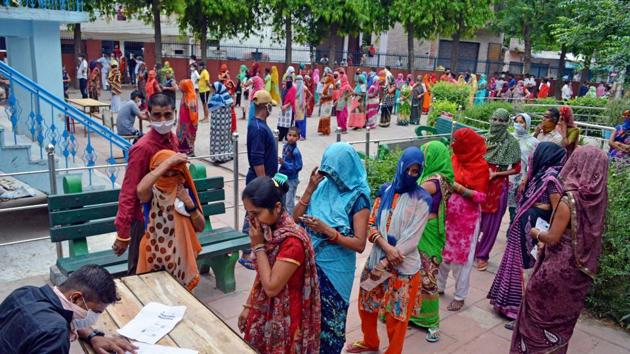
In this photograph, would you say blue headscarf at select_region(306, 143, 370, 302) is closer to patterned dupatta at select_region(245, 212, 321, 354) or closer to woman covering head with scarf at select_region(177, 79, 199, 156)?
patterned dupatta at select_region(245, 212, 321, 354)

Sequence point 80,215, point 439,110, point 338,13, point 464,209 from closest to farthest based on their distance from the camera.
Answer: point 80,215, point 464,209, point 439,110, point 338,13

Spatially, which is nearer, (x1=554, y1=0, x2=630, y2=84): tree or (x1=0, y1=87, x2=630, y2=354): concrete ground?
(x1=0, y1=87, x2=630, y2=354): concrete ground

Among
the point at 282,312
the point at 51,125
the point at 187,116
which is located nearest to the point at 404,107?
the point at 187,116

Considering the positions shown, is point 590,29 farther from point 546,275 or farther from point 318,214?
point 318,214

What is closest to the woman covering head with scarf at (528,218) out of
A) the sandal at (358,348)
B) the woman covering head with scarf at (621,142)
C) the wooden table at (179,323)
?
the sandal at (358,348)

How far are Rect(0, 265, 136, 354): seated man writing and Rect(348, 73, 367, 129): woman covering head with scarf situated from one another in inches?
482

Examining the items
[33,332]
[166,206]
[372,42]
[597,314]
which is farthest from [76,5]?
[372,42]

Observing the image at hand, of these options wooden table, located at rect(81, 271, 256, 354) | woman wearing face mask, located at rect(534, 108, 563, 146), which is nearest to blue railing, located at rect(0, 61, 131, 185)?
wooden table, located at rect(81, 271, 256, 354)

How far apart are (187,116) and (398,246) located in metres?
6.80

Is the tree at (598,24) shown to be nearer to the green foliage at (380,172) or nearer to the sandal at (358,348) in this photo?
the green foliage at (380,172)

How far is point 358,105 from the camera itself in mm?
14602

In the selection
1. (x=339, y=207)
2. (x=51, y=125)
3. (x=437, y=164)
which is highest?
(x=437, y=164)

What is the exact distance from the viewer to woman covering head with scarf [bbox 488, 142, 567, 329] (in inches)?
145

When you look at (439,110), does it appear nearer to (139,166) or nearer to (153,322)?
(139,166)
